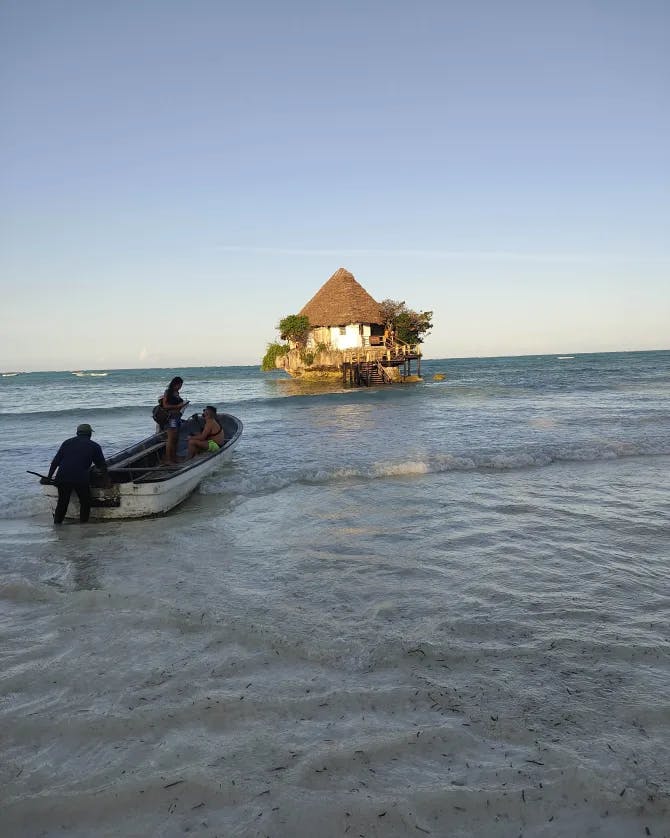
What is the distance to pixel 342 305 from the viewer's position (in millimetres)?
43312

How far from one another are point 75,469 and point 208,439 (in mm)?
3891

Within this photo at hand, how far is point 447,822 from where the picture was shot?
230 centimetres

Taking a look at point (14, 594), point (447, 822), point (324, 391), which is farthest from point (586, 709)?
point (324, 391)

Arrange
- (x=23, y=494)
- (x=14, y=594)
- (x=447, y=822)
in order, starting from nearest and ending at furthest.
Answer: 1. (x=447, y=822)
2. (x=14, y=594)
3. (x=23, y=494)

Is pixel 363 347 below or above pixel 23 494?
above

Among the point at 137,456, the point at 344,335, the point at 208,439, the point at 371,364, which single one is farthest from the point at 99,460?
the point at 344,335

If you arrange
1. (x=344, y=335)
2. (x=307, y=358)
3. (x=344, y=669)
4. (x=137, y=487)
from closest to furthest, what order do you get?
(x=344, y=669), (x=137, y=487), (x=344, y=335), (x=307, y=358)

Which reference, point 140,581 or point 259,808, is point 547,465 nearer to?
point 140,581

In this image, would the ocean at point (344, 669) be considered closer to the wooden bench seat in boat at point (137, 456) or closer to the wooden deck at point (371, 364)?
the wooden bench seat in boat at point (137, 456)

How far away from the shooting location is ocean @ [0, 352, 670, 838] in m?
2.42

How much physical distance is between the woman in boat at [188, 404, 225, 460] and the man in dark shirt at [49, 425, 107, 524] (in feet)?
10.4

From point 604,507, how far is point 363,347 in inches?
1424

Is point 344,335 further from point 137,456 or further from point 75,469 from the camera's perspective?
point 75,469

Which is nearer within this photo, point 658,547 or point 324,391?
point 658,547
